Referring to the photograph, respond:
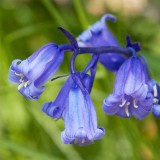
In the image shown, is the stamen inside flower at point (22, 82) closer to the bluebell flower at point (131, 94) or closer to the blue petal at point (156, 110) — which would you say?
the bluebell flower at point (131, 94)

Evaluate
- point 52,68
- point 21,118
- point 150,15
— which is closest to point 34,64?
point 52,68

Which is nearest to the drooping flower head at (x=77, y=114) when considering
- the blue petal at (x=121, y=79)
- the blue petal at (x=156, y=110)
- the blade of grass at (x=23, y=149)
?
the blue petal at (x=121, y=79)

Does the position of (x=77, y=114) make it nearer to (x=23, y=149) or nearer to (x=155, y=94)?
(x=155, y=94)

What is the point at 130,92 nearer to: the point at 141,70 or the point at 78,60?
the point at 141,70

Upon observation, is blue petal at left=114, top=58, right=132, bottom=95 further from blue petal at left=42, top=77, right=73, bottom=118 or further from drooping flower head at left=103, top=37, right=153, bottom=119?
blue petal at left=42, top=77, right=73, bottom=118

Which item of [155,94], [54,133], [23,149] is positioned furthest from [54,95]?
[155,94]
